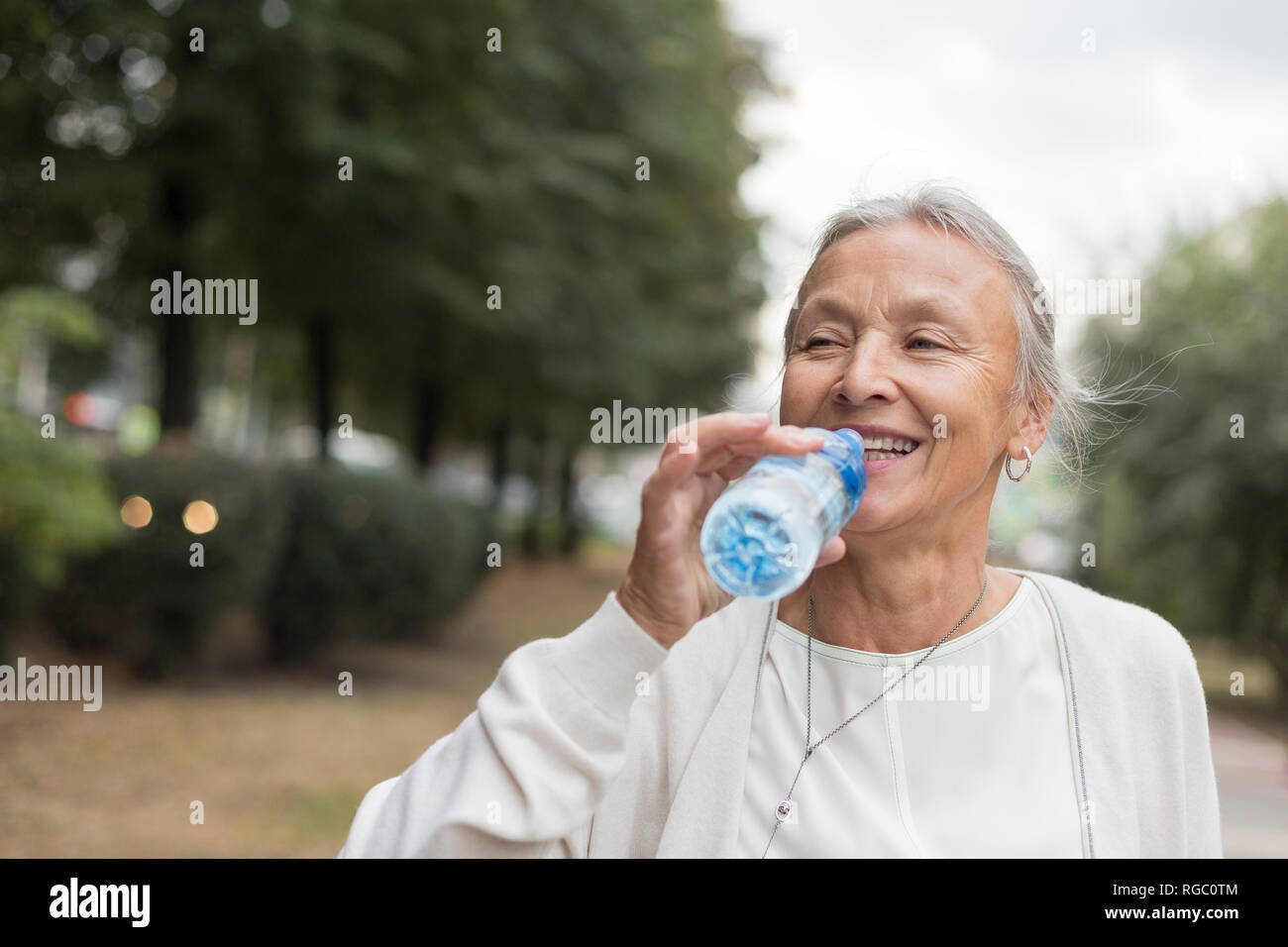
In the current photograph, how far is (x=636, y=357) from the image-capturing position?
15.5m

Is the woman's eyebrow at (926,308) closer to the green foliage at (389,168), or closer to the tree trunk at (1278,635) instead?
the green foliage at (389,168)

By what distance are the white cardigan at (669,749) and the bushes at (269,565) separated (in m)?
7.50

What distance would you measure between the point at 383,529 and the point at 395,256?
2548mm

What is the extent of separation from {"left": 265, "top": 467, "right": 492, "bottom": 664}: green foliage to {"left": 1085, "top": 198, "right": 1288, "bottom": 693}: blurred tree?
722 cm

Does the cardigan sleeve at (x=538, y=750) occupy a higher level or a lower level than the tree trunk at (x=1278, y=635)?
higher

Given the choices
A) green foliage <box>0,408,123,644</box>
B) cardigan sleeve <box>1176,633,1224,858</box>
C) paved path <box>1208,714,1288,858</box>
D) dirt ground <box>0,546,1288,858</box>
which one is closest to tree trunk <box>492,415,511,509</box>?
dirt ground <box>0,546,1288,858</box>

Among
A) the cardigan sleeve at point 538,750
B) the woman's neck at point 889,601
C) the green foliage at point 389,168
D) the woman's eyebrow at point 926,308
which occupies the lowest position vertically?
the cardigan sleeve at point 538,750

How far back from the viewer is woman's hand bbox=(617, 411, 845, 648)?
164 centimetres

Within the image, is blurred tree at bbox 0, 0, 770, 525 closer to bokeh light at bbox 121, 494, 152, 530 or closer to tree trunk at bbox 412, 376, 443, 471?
tree trunk at bbox 412, 376, 443, 471

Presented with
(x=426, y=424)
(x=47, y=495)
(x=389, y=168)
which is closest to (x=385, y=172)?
(x=389, y=168)

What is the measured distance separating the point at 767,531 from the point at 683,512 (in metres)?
0.20

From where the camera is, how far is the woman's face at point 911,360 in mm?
1998

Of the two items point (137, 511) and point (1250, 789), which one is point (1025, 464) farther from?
point (1250, 789)

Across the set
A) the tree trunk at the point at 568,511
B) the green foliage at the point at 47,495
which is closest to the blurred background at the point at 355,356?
the green foliage at the point at 47,495
